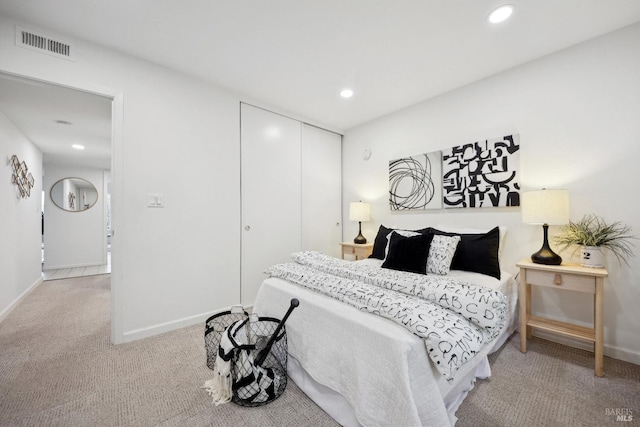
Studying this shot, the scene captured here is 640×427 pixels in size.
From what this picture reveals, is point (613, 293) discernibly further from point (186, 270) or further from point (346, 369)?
point (186, 270)

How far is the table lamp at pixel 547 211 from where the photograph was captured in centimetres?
199

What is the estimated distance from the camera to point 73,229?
18.9 feet

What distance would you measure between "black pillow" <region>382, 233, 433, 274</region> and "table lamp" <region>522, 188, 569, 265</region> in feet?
2.49

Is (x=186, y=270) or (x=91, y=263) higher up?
(x=186, y=270)

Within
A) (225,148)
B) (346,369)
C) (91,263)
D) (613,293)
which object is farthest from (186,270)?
(91,263)

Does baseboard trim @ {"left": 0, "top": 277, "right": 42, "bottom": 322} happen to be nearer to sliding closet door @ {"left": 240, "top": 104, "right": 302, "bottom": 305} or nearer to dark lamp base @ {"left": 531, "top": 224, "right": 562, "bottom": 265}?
sliding closet door @ {"left": 240, "top": 104, "right": 302, "bottom": 305}

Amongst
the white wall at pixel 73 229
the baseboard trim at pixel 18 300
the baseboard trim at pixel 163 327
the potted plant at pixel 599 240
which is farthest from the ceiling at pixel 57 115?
the potted plant at pixel 599 240

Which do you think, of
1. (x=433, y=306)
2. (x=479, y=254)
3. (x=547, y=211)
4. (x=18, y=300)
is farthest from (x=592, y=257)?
(x=18, y=300)

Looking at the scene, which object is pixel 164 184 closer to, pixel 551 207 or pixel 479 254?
pixel 479 254

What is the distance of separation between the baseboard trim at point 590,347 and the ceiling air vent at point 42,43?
4.45m

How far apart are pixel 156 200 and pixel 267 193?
117 cm

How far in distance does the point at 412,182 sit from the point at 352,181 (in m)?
1.01

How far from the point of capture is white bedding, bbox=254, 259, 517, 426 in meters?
1.12

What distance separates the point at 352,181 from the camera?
13.2 ft
